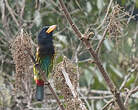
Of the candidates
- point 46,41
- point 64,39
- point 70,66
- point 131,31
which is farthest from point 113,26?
point 131,31

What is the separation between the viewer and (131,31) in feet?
15.4

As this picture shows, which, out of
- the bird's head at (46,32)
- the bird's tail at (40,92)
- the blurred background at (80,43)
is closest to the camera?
the bird's head at (46,32)

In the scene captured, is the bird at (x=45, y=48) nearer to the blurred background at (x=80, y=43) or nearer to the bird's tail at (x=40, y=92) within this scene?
the bird's tail at (x=40, y=92)

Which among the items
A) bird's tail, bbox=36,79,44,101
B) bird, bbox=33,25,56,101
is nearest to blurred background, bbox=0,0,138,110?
bird's tail, bbox=36,79,44,101

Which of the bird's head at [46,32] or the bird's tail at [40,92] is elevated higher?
the bird's head at [46,32]

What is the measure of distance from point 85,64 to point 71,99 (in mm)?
2717

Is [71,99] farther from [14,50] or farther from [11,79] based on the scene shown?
[11,79]

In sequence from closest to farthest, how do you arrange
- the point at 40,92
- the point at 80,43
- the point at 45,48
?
the point at 45,48, the point at 40,92, the point at 80,43

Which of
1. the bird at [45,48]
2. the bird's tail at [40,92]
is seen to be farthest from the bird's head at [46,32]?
the bird's tail at [40,92]

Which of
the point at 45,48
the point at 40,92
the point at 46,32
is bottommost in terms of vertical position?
the point at 40,92

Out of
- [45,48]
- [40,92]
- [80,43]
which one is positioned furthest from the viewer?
[80,43]

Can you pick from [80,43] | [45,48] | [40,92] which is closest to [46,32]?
[45,48]

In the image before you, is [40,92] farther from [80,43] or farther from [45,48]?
[80,43]

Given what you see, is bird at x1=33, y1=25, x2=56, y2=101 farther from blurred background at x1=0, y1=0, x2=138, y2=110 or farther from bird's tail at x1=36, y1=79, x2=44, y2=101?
blurred background at x1=0, y1=0, x2=138, y2=110
